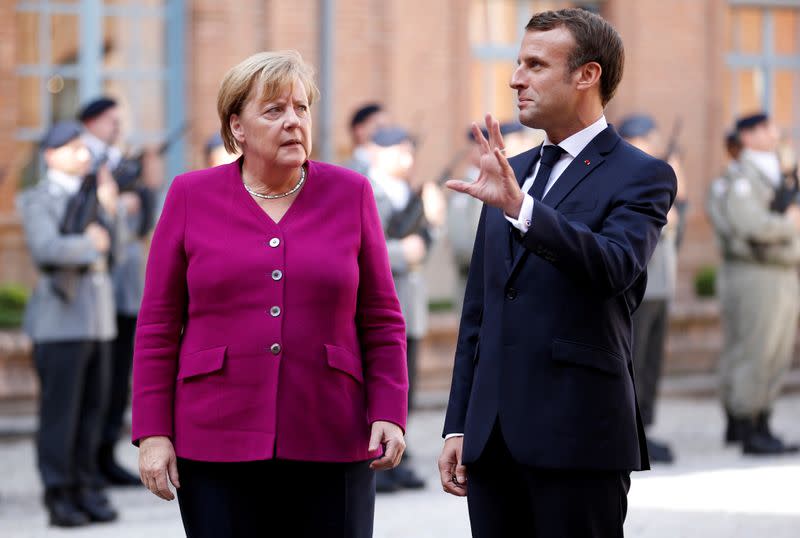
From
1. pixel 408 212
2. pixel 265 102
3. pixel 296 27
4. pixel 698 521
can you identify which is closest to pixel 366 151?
pixel 408 212

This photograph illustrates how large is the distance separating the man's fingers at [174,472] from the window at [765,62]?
12723mm

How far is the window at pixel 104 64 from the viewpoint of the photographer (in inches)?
515

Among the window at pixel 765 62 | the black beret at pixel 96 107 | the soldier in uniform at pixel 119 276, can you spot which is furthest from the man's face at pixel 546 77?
the window at pixel 765 62

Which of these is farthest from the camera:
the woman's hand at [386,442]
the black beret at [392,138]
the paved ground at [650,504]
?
the black beret at [392,138]

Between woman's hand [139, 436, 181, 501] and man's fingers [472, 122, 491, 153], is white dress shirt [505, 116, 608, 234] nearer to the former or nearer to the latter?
man's fingers [472, 122, 491, 153]

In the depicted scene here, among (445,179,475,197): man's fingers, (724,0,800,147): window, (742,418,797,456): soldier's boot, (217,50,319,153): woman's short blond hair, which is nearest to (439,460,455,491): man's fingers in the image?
(445,179,475,197): man's fingers

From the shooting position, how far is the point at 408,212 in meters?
8.95

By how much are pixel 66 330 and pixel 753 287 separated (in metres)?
4.88

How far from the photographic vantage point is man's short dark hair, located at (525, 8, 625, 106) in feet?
12.0

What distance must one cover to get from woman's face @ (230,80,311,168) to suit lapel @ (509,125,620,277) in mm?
606

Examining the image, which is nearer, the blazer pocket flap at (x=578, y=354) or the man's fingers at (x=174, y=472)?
the blazer pocket flap at (x=578, y=354)

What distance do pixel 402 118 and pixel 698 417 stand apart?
12.3 feet

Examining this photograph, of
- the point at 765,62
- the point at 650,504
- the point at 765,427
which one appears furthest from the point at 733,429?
the point at 765,62

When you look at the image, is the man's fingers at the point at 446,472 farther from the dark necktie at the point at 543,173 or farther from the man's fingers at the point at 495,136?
the man's fingers at the point at 495,136
